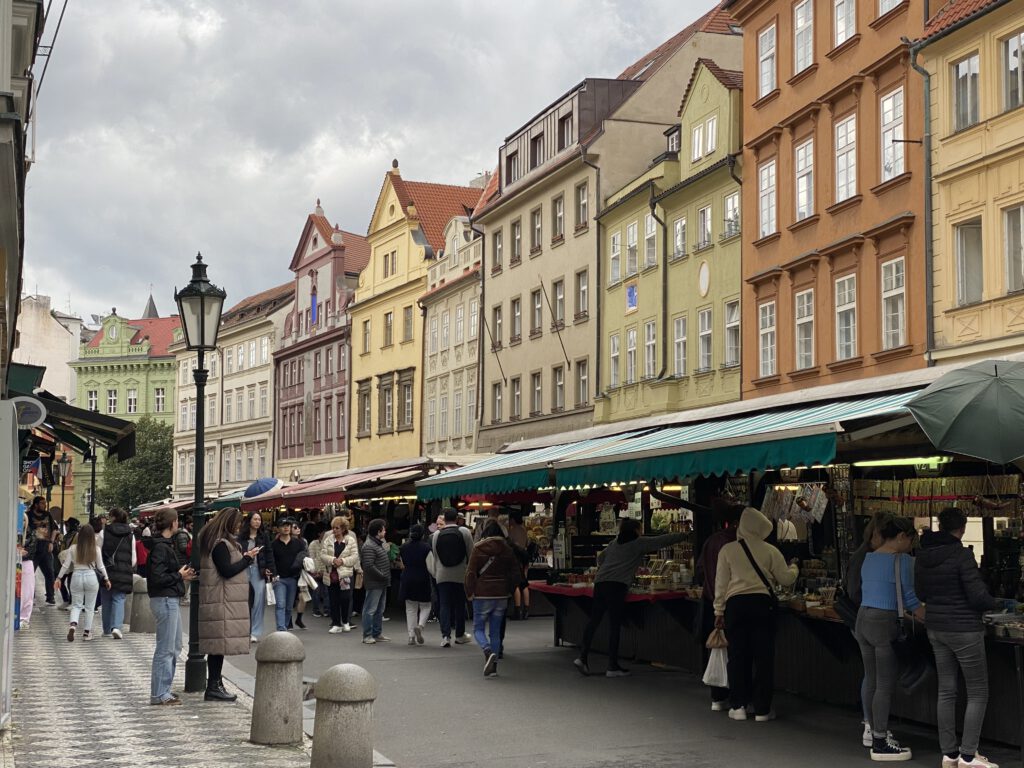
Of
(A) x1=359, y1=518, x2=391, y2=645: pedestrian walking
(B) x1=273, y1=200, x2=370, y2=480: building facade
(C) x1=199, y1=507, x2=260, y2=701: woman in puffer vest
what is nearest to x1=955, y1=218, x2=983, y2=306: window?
(A) x1=359, y1=518, x2=391, y2=645: pedestrian walking

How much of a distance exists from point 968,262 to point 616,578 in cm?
1230

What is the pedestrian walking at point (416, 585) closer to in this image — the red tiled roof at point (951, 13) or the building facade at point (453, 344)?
the red tiled roof at point (951, 13)

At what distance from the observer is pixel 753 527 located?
42.8 feet

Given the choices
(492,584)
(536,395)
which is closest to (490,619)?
(492,584)

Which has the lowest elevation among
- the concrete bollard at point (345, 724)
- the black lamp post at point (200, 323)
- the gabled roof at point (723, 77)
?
the concrete bollard at point (345, 724)

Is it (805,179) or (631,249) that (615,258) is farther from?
(805,179)

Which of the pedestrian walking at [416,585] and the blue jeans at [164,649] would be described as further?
the pedestrian walking at [416,585]

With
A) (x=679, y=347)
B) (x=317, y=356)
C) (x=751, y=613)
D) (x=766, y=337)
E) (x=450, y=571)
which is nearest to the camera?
(x=751, y=613)

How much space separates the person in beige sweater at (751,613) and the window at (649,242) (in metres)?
27.0

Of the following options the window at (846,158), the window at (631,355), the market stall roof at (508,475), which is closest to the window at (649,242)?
the window at (631,355)

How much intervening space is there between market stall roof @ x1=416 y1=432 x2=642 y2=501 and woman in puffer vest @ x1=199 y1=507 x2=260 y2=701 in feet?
14.4

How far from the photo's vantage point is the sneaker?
35.0 feet

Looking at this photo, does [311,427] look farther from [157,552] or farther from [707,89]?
[157,552]

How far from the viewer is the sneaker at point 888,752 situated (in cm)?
1067
